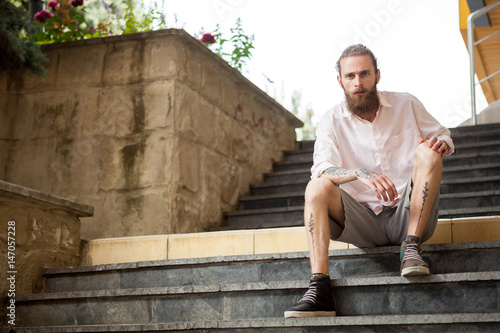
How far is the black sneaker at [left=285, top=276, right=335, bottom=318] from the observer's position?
257cm

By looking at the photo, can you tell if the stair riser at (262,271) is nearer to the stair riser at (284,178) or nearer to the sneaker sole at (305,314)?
the sneaker sole at (305,314)

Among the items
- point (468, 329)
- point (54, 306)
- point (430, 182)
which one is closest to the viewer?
point (468, 329)

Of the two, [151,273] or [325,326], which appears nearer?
[325,326]

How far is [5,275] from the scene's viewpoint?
331 cm

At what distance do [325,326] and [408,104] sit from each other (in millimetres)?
1192

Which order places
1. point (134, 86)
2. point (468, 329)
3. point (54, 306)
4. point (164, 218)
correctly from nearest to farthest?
point (468, 329)
point (54, 306)
point (164, 218)
point (134, 86)

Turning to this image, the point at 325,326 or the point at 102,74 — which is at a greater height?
the point at 102,74

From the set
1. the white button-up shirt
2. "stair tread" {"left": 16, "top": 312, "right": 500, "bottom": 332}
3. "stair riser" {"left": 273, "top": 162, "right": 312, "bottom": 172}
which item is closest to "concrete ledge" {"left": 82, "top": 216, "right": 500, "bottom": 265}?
the white button-up shirt

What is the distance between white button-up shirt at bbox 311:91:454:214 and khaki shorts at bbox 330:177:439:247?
71 millimetres

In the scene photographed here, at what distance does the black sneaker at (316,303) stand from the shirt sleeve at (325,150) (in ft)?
1.77

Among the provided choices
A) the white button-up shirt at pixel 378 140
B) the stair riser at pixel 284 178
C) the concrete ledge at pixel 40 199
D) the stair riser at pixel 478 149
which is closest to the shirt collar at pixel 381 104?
the white button-up shirt at pixel 378 140

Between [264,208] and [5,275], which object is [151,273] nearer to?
[5,275]

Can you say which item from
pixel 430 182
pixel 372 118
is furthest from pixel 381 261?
pixel 372 118

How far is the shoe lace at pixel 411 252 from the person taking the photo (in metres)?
2.62
